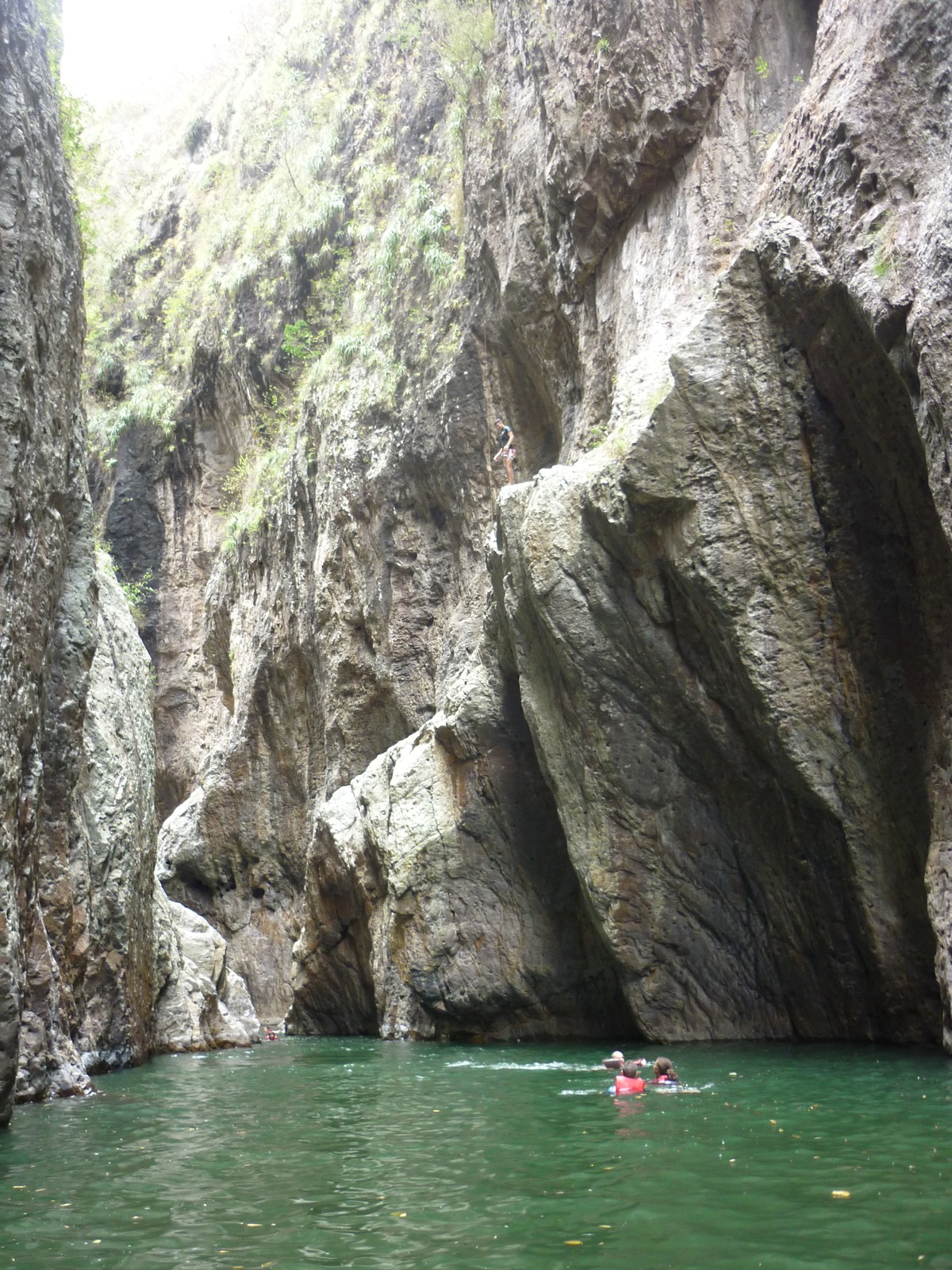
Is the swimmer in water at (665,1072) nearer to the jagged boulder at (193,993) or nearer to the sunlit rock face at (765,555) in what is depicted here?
the sunlit rock face at (765,555)

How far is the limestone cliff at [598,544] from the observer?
12688 millimetres

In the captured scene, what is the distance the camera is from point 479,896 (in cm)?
1881

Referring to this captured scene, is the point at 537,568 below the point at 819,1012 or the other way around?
the other way around

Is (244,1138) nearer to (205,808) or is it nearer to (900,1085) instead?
(900,1085)

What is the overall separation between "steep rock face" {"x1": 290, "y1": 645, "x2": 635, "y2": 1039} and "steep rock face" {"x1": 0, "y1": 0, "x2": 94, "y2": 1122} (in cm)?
799

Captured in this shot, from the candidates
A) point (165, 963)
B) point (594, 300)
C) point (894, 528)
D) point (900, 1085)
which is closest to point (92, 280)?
point (594, 300)

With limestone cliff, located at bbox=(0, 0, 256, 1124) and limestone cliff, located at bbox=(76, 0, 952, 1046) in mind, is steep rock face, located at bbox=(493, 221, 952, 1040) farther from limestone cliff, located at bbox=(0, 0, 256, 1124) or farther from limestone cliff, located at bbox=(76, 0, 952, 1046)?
limestone cliff, located at bbox=(0, 0, 256, 1124)

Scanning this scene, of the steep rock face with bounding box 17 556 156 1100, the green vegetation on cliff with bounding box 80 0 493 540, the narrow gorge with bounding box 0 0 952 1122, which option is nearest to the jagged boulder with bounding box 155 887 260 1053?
the narrow gorge with bounding box 0 0 952 1122

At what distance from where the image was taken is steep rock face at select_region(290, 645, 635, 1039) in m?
18.1

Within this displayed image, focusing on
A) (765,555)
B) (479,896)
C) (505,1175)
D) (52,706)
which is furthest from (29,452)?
(479,896)

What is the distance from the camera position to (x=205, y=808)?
3005cm

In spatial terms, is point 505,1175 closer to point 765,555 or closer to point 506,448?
point 765,555

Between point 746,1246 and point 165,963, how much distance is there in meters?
15.0

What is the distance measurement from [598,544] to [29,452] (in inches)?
301
